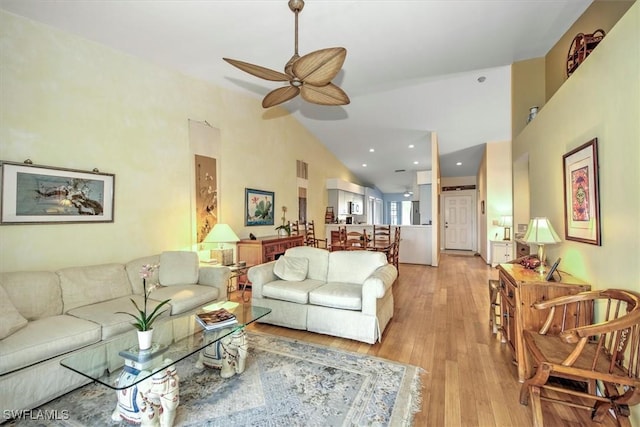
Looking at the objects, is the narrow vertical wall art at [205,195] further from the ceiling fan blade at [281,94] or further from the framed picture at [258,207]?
the ceiling fan blade at [281,94]

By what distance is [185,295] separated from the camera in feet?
10.1

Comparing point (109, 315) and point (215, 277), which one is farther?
point (215, 277)

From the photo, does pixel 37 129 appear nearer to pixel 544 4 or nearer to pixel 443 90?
pixel 544 4

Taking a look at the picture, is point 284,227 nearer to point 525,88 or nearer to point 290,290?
point 290,290

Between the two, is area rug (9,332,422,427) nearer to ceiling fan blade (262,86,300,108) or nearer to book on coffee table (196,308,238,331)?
book on coffee table (196,308,238,331)

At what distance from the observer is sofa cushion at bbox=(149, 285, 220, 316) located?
9.74 feet

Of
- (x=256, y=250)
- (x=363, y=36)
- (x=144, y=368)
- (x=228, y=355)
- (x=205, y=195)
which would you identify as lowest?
(x=228, y=355)

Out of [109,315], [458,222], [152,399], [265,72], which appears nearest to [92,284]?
[109,315]

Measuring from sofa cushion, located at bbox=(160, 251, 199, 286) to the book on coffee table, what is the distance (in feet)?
4.12

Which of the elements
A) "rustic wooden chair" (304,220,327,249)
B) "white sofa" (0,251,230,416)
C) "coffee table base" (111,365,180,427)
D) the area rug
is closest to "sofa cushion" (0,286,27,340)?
"white sofa" (0,251,230,416)

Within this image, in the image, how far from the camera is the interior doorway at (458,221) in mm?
9914

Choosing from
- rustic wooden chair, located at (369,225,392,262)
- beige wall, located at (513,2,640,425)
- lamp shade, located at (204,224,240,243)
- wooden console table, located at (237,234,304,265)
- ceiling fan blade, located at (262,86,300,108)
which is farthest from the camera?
rustic wooden chair, located at (369,225,392,262)

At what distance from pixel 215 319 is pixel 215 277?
131 cm

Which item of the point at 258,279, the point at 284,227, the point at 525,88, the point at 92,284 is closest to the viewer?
the point at 92,284
